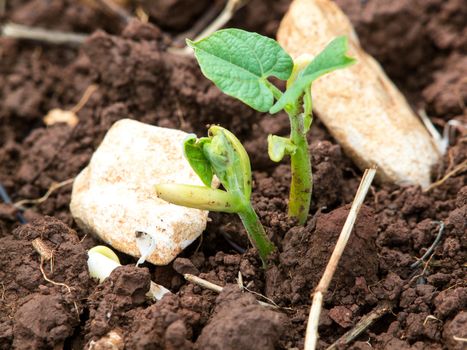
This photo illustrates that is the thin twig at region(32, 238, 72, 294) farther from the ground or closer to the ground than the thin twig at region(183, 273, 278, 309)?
closer to the ground

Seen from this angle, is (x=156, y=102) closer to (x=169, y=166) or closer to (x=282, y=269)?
(x=169, y=166)

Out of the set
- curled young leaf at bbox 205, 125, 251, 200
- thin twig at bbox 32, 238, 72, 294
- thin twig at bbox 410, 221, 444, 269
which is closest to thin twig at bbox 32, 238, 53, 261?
thin twig at bbox 32, 238, 72, 294

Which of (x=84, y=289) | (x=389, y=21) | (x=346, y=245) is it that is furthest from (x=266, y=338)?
(x=389, y=21)

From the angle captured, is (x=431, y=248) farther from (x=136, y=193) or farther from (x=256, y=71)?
(x=136, y=193)

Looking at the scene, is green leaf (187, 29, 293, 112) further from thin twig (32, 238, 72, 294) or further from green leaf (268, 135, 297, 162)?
thin twig (32, 238, 72, 294)

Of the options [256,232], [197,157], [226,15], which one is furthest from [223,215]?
[226,15]
